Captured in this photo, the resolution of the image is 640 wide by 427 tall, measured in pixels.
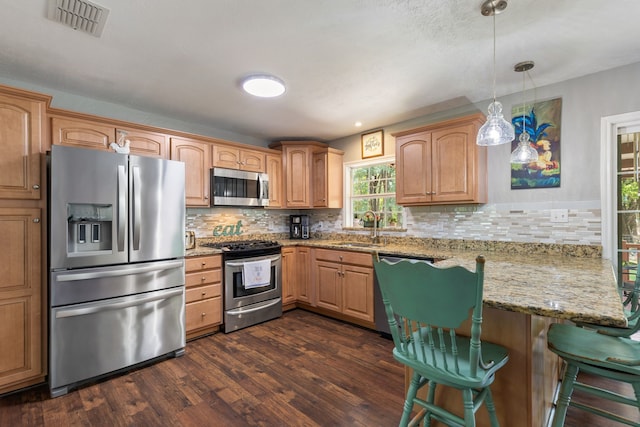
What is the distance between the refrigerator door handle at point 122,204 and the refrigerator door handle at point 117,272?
0.59 ft

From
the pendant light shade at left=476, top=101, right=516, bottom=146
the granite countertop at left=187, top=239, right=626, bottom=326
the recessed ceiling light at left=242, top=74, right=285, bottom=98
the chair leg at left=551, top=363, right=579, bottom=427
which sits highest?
the recessed ceiling light at left=242, top=74, right=285, bottom=98

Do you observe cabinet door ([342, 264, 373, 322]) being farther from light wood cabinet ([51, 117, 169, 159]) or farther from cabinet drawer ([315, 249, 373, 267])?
light wood cabinet ([51, 117, 169, 159])

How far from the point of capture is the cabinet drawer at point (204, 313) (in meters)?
2.96

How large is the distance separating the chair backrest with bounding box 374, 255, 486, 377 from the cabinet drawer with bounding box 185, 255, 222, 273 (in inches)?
89.9

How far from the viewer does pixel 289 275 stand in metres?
3.87

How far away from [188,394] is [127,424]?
0.38 meters

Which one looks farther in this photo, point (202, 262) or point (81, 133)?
point (202, 262)

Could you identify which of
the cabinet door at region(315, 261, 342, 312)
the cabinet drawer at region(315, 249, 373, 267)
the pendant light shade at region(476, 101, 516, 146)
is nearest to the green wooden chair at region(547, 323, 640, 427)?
the pendant light shade at region(476, 101, 516, 146)

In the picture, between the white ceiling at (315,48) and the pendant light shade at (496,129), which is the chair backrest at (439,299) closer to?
the pendant light shade at (496,129)

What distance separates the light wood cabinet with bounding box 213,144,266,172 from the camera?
3567 millimetres

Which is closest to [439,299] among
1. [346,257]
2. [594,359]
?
[594,359]

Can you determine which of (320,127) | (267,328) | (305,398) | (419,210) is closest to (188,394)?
(305,398)

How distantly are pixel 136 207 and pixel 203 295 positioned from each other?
3.68 feet

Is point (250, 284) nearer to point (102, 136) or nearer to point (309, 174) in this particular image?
point (309, 174)
